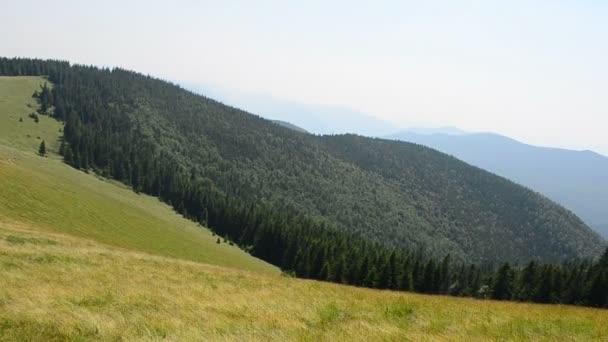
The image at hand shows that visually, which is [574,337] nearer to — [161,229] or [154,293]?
[154,293]

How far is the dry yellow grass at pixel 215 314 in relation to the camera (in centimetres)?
1055

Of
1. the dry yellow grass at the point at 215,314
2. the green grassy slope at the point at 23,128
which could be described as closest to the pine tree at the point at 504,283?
the dry yellow grass at the point at 215,314

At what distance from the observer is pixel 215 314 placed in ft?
42.0

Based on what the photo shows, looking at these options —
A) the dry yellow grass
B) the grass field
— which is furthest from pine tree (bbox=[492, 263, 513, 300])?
the dry yellow grass

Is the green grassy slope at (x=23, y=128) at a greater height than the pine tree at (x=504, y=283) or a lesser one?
greater

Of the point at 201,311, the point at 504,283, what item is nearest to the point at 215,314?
the point at 201,311

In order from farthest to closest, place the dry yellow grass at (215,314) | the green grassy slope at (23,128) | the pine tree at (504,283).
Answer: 1. the green grassy slope at (23,128)
2. the pine tree at (504,283)
3. the dry yellow grass at (215,314)

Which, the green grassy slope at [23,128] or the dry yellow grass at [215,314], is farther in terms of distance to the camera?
the green grassy slope at [23,128]

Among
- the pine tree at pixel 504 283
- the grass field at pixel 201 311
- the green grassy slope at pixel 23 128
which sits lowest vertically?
the pine tree at pixel 504 283

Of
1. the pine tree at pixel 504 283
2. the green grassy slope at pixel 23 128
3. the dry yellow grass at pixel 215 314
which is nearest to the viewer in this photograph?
the dry yellow grass at pixel 215 314

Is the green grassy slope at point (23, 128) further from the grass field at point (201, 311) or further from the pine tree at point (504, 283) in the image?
the grass field at point (201, 311)

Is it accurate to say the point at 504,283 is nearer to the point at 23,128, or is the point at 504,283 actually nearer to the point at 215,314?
the point at 215,314

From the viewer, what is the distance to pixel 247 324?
11.6 m

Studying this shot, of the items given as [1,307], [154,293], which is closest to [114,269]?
[154,293]
